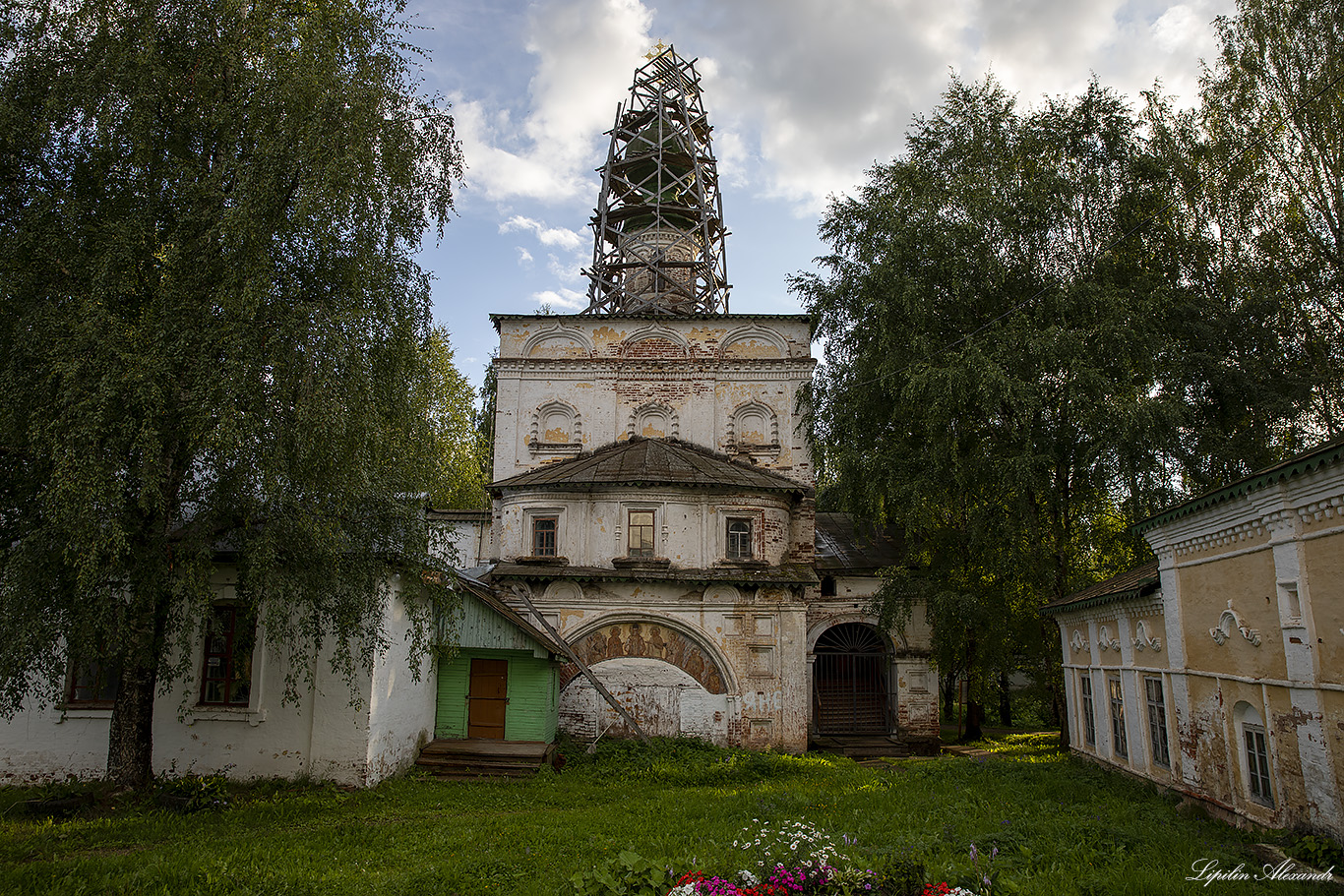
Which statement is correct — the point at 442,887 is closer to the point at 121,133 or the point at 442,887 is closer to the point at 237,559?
A: the point at 237,559

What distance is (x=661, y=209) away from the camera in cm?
2508

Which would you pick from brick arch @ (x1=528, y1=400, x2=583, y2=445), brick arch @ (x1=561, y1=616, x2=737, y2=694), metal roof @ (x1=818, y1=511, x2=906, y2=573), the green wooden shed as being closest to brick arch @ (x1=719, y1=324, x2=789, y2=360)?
brick arch @ (x1=528, y1=400, x2=583, y2=445)

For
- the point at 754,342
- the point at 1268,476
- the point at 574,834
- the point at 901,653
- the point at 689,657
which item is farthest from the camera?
the point at 754,342

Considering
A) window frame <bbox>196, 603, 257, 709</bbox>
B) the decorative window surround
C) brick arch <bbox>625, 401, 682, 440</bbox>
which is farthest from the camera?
brick arch <bbox>625, 401, 682, 440</bbox>

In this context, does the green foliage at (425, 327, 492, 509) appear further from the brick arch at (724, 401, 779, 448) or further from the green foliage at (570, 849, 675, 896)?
the green foliage at (570, 849, 675, 896)

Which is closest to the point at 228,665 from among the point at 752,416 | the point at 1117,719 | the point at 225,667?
the point at 225,667

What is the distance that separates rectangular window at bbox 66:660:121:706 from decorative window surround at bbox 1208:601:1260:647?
50.2 feet

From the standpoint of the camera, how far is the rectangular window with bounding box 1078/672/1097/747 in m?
14.4

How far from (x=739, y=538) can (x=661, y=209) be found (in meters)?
11.8

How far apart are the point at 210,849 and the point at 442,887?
2854 mm

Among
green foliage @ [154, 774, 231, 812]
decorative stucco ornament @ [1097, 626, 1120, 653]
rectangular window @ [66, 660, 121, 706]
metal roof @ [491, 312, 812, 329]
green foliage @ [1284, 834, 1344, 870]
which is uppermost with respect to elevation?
metal roof @ [491, 312, 812, 329]

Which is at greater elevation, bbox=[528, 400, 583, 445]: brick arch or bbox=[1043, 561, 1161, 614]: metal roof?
bbox=[528, 400, 583, 445]: brick arch

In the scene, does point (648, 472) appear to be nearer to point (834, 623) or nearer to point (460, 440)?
point (834, 623)

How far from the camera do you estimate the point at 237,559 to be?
1209cm
